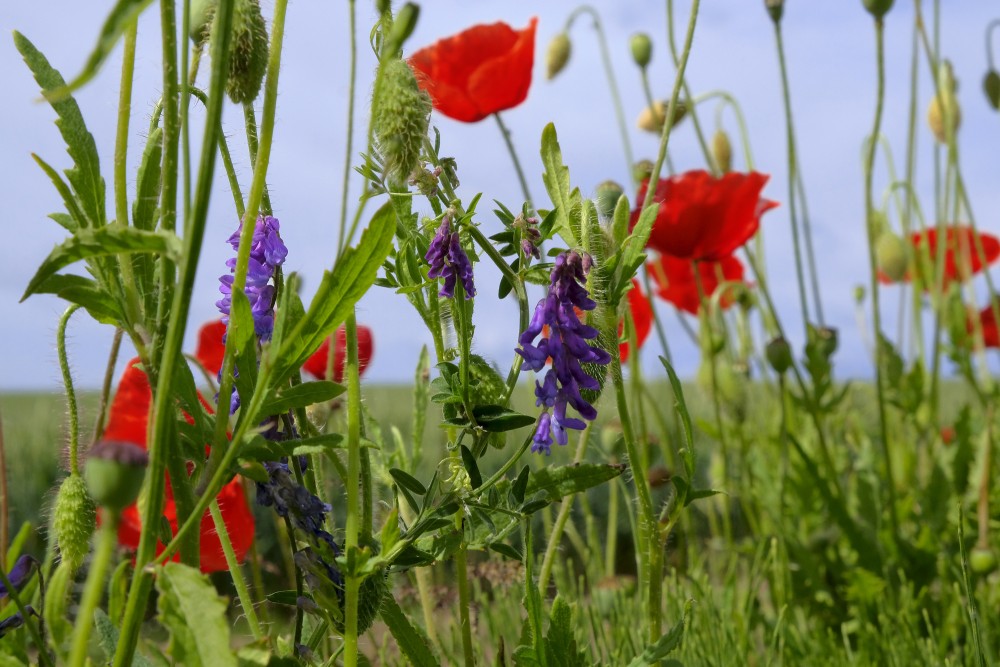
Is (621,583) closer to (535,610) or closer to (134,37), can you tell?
(535,610)

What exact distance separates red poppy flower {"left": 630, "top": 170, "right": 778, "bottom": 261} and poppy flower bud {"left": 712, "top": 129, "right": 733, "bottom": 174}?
0.37m

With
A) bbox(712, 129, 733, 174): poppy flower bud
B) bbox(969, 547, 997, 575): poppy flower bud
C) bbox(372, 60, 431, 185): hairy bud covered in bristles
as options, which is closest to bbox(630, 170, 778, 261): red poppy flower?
bbox(712, 129, 733, 174): poppy flower bud

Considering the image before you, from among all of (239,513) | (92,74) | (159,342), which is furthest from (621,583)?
(92,74)

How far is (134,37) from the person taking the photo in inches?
21.7

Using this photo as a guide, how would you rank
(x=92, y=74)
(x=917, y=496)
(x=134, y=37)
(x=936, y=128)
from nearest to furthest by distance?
(x=92, y=74) < (x=134, y=37) < (x=917, y=496) < (x=936, y=128)

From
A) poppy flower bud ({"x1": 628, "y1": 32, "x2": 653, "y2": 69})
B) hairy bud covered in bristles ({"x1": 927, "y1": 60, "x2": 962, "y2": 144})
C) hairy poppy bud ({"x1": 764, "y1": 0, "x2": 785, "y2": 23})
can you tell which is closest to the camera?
hairy poppy bud ({"x1": 764, "y1": 0, "x2": 785, "y2": 23})

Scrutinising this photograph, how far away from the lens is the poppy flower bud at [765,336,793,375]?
1.25 meters

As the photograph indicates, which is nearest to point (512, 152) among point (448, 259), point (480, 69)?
point (480, 69)

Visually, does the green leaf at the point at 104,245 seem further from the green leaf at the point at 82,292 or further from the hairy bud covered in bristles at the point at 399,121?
the hairy bud covered in bristles at the point at 399,121

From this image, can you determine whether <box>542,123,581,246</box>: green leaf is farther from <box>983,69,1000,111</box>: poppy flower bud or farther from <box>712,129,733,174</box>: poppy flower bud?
<box>983,69,1000,111</box>: poppy flower bud

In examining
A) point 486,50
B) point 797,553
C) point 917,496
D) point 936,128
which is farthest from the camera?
point 936,128

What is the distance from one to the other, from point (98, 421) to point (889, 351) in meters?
1.21

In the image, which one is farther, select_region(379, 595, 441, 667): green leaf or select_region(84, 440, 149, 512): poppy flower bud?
select_region(379, 595, 441, 667): green leaf

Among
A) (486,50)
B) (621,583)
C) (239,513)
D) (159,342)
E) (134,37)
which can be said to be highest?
(486,50)
